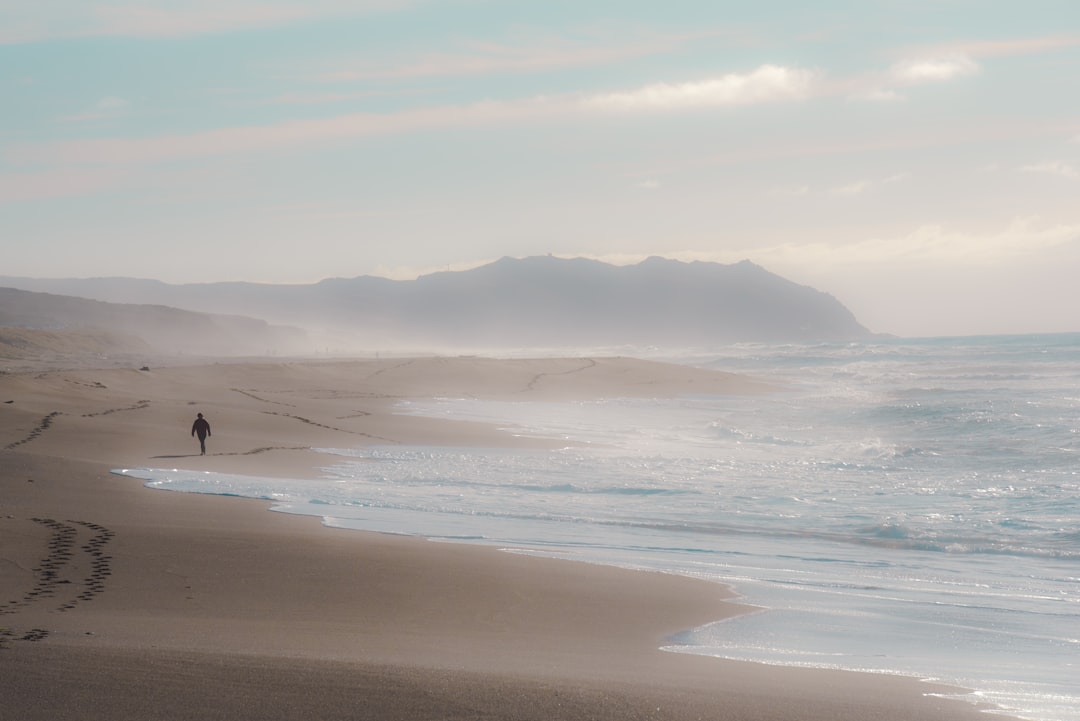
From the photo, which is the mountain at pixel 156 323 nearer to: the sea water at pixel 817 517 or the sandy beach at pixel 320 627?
the sea water at pixel 817 517

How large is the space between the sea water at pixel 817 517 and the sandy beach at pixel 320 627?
2.29ft

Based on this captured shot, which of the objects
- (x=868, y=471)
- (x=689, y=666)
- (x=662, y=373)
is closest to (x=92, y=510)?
(x=689, y=666)

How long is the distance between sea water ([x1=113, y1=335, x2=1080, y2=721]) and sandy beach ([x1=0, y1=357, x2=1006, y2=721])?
0.70 meters

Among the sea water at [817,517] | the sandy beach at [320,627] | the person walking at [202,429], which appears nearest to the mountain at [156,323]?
the person walking at [202,429]

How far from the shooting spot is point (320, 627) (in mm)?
6562

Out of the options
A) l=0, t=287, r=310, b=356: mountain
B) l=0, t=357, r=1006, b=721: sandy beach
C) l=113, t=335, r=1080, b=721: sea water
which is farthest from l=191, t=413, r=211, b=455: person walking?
l=0, t=287, r=310, b=356: mountain

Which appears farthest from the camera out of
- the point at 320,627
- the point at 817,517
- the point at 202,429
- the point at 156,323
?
the point at 156,323

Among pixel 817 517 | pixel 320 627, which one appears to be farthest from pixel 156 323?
pixel 320 627

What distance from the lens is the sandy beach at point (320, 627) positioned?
4.72 metres

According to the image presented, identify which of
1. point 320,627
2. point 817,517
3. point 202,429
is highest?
point 202,429

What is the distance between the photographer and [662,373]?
4488 centimetres

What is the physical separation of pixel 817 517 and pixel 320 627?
806cm

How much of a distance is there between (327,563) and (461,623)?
2024mm

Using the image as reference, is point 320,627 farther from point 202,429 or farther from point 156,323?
point 156,323
